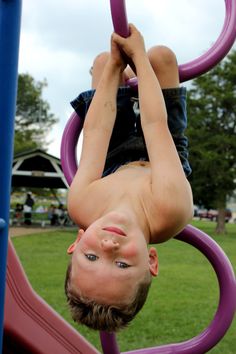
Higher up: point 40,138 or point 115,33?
point 115,33

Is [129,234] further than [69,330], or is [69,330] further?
[69,330]

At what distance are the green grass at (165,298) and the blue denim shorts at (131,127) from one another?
2174mm

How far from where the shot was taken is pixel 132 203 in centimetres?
196

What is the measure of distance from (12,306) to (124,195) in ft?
2.20

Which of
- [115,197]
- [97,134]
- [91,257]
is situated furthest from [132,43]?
[91,257]

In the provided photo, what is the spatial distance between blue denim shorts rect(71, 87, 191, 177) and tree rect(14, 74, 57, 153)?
27.5 metres

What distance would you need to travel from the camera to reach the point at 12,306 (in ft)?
7.18

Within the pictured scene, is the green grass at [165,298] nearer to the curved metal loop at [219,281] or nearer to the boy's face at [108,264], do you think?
the curved metal loop at [219,281]

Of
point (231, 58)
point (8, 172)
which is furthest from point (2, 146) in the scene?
point (231, 58)

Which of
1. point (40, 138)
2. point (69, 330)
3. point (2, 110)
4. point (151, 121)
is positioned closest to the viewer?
point (2, 110)

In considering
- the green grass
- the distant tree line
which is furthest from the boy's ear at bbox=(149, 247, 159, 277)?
the distant tree line

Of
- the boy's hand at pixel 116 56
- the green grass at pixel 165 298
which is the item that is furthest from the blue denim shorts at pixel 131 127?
the green grass at pixel 165 298

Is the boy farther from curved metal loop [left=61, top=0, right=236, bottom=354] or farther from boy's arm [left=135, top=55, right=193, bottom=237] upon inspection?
curved metal loop [left=61, top=0, right=236, bottom=354]

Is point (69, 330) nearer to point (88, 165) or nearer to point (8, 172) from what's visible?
point (88, 165)
